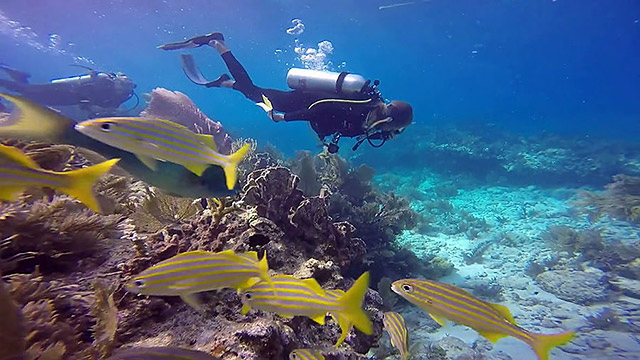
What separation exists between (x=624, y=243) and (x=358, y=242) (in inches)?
393

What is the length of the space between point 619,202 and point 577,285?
19.9 feet

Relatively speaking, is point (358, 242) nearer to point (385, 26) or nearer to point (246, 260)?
point (246, 260)

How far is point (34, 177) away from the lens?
1.48 m

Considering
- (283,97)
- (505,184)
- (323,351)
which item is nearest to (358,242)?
(323,351)

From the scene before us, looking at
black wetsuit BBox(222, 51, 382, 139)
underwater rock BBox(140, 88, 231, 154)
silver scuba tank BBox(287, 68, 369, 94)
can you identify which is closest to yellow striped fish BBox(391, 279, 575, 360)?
black wetsuit BBox(222, 51, 382, 139)

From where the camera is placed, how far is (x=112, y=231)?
259cm

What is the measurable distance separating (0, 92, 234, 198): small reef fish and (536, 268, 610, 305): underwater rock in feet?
27.6

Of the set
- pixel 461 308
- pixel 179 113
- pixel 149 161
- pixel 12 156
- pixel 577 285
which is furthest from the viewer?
pixel 179 113

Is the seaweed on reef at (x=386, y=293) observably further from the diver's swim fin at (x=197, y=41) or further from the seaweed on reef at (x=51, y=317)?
the diver's swim fin at (x=197, y=41)

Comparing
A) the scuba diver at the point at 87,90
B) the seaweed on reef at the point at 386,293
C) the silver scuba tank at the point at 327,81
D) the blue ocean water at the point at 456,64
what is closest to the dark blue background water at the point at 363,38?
the blue ocean water at the point at 456,64

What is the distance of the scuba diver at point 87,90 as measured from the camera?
1296 cm

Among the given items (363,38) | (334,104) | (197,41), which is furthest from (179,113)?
(363,38)

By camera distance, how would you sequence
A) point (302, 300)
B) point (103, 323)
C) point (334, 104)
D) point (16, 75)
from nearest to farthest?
point (103, 323), point (302, 300), point (334, 104), point (16, 75)

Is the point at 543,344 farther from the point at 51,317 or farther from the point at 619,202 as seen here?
the point at 619,202
